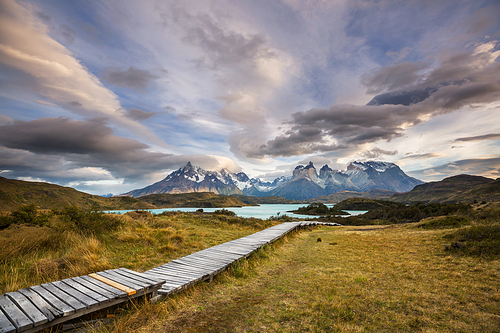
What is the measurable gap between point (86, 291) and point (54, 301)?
565 millimetres

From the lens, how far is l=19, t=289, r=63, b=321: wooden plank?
3522mm

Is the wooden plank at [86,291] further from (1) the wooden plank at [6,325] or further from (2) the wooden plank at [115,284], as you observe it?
(1) the wooden plank at [6,325]

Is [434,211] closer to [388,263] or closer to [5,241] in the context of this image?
[388,263]

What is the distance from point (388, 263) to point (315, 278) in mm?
4006

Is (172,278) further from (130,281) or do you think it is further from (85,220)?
(85,220)

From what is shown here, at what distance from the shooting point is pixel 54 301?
3918 millimetres

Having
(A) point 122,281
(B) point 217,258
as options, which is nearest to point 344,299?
(B) point 217,258

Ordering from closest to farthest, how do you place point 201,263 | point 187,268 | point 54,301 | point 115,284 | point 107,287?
point 54,301 < point 107,287 < point 115,284 < point 187,268 < point 201,263

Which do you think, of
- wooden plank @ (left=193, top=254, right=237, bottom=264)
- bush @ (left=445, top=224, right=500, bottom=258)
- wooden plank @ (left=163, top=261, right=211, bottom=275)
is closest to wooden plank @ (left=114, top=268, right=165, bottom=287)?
wooden plank @ (left=163, top=261, right=211, bottom=275)

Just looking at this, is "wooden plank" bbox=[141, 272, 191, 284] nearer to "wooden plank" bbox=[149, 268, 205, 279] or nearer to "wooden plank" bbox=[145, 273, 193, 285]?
"wooden plank" bbox=[145, 273, 193, 285]

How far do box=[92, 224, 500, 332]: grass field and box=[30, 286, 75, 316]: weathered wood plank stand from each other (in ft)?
2.65

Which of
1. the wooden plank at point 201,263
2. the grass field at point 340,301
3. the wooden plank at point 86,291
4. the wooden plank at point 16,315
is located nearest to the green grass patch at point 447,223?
the grass field at point 340,301

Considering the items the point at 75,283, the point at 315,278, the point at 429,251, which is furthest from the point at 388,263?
the point at 75,283

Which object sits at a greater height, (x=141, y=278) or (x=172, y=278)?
(x=141, y=278)
